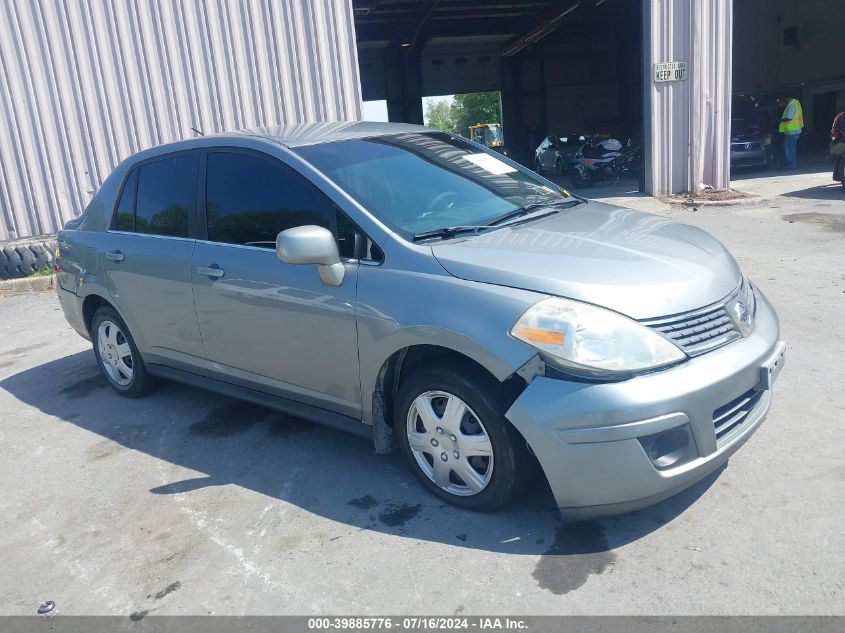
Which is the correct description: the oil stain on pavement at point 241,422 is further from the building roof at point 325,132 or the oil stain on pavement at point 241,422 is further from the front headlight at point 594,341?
the front headlight at point 594,341

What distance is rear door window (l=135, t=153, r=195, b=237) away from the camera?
454 cm

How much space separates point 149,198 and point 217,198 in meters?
0.82

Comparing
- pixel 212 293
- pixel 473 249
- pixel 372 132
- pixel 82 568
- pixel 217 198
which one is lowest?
pixel 82 568

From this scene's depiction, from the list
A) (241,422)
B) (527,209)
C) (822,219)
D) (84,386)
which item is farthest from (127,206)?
(822,219)

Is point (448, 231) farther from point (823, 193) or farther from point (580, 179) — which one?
point (580, 179)

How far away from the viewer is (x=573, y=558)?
2.96 metres

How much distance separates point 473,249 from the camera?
3324 millimetres

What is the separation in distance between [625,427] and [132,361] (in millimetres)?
3800

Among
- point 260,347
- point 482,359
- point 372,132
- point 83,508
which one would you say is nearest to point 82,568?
point 83,508

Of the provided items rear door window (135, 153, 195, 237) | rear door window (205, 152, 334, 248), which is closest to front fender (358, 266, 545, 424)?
rear door window (205, 152, 334, 248)

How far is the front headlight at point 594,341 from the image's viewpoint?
2828 millimetres

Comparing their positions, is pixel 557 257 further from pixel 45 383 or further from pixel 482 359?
pixel 45 383

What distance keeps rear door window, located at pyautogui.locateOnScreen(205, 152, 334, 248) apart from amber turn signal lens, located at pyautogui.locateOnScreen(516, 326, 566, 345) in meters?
1.30

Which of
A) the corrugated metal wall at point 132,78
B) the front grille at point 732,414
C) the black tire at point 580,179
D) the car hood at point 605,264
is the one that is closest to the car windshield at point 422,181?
the car hood at point 605,264
